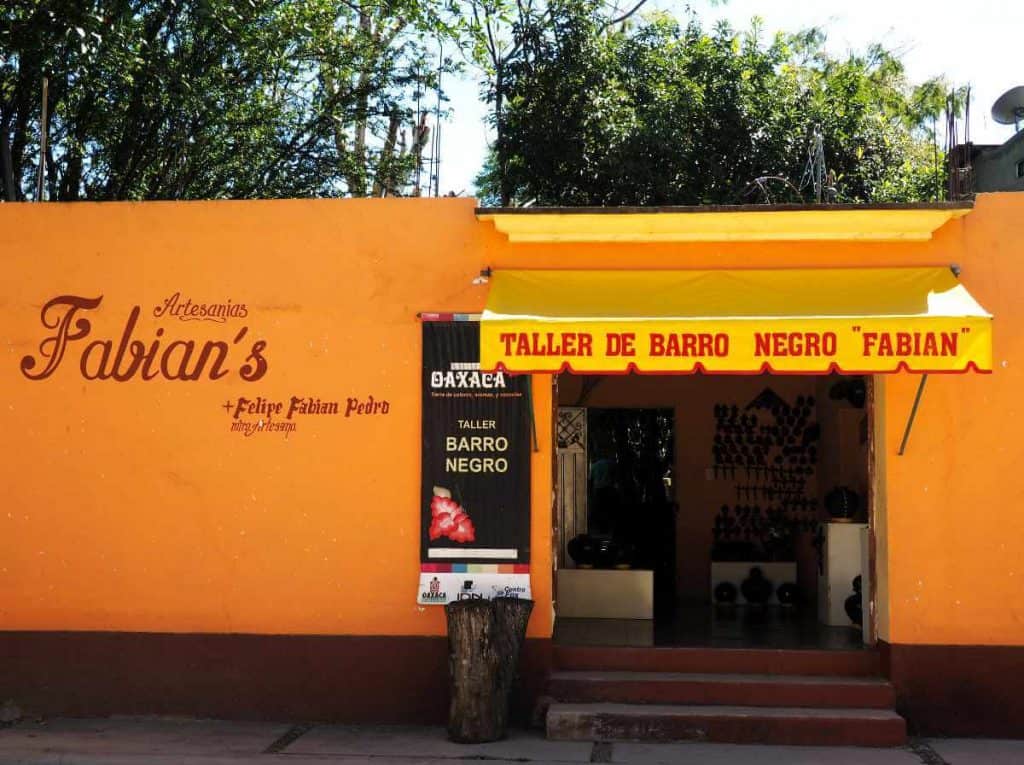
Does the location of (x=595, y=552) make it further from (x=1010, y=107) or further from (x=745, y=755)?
(x=1010, y=107)

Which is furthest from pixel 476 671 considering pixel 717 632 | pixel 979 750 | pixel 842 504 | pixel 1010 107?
pixel 1010 107

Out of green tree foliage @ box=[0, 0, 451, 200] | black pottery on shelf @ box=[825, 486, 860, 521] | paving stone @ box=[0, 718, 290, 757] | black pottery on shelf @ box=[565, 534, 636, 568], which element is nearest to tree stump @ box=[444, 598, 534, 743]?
paving stone @ box=[0, 718, 290, 757]

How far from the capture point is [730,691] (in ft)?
29.4

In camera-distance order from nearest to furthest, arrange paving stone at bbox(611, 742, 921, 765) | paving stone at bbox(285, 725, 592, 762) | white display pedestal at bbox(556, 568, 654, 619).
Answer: paving stone at bbox(611, 742, 921, 765) → paving stone at bbox(285, 725, 592, 762) → white display pedestal at bbox(556, 568, 654, 619)

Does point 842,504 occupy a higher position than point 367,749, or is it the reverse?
point 842,504

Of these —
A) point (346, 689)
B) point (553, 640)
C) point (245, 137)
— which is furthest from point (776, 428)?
point (245, 137)

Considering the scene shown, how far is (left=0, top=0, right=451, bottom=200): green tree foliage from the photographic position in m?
16.0

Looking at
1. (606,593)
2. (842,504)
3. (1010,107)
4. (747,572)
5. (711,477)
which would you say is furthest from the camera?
(1010,107)

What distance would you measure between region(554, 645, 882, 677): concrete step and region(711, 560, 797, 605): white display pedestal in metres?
4.24

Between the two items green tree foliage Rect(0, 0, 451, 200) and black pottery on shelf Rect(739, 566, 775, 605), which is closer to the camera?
black pottery on shelf Rect(739, 566, 775, 605)

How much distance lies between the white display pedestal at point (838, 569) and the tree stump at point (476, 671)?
13.5 ft

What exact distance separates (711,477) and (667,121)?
7.13m

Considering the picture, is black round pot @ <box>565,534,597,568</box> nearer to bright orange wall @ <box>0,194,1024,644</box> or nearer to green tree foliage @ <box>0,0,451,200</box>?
bright orange wall @ <box>0,194,1024,644</box>

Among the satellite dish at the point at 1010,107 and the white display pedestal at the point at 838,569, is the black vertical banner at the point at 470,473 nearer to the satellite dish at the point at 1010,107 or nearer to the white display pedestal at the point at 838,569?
the white display pedestal at the point at 838,569
